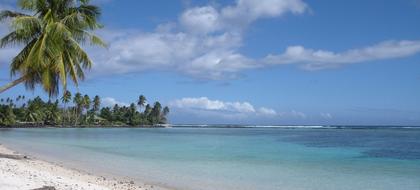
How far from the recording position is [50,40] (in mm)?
13555

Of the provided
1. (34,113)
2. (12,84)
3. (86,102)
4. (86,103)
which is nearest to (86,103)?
(86,103)

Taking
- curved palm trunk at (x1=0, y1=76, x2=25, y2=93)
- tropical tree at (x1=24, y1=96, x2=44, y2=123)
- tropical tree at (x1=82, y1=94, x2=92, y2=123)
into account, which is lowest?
curved palm trunk at (x1=0, y1=76, x2=25, y2=93)

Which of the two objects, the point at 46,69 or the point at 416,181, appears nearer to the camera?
the point at 46,69

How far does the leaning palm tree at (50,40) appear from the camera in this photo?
13.5 m

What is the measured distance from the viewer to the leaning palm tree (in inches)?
531

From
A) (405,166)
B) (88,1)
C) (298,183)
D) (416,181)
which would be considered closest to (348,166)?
(405,166)

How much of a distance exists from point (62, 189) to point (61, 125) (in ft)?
299

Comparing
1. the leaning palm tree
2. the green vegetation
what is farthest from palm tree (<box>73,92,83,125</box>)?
the leaning palm tree

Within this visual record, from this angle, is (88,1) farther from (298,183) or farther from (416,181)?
(416,181)

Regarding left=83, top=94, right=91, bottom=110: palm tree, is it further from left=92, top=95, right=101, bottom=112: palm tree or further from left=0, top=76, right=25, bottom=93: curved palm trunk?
left=0, top=76, right=25, bottom=93: curved palm trunk

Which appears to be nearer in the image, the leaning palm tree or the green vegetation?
the leaning palm tree

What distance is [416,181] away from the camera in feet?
51.0

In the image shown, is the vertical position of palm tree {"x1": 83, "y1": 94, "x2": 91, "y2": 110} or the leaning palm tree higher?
palm tree {"x1": 83, "y1": 94, "x2": 91, "y2": 110}

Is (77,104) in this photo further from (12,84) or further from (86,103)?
Result: (12,84)
